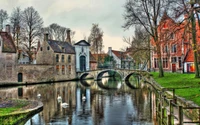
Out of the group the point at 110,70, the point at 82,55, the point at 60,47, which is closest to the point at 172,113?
the point at 110,70

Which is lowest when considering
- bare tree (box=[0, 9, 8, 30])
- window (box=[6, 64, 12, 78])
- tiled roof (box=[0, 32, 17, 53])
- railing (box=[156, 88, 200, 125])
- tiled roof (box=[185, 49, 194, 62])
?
railing (box=[156, 88, 200, 125])

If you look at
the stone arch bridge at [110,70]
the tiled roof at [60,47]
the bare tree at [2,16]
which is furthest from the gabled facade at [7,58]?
the stone arch bridge at [110,70]

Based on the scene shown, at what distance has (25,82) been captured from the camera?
131ft

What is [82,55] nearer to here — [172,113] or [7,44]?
[7,44]

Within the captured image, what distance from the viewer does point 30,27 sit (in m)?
44.2

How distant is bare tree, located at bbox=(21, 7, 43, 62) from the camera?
4327 cm

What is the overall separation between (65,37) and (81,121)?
50196 millimetres

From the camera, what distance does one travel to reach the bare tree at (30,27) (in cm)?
4327

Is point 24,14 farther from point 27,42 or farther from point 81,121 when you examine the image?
point 81,121

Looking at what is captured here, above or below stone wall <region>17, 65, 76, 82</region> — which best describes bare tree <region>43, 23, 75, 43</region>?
above

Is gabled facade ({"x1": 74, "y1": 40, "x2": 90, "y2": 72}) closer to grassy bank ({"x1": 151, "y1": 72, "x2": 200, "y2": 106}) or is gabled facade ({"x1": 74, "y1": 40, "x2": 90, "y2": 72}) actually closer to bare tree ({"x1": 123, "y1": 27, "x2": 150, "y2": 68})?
bare tree ({"x1": 123, "y1": 27, "x2": 150, "y2": 68})

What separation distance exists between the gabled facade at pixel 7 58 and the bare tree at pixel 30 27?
4892 millimetres

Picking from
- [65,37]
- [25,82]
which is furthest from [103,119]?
[65,37]

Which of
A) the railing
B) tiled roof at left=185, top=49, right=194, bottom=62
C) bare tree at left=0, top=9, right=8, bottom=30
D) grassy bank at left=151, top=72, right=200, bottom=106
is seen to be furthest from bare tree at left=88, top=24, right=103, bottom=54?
the railing
